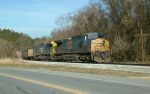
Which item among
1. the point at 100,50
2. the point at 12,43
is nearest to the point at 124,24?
the point at 100,50

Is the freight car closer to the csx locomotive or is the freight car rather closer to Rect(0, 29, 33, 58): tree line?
the csx locomotive

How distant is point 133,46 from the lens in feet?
167

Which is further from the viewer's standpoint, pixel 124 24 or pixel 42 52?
pixel 42 52

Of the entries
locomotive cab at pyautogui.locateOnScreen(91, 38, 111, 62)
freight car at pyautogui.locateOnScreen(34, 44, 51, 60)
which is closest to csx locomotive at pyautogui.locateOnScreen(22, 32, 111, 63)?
locomotive cab at pyautogui.locateOnScreen(91, 38, 111, 62)

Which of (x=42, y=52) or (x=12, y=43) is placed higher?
(x=12, y=43)

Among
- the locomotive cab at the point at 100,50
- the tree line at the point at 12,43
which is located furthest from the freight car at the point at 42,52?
the tree line at the point at 12,43

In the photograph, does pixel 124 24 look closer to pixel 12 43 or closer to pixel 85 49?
pixel 85 49

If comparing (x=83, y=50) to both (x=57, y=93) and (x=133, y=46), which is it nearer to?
(x=133, y=46)

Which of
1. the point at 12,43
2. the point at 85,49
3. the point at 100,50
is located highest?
the point at 12,43

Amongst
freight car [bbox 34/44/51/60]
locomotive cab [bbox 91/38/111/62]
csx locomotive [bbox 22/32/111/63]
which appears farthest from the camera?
freight car [bbox 34/44/51/60]

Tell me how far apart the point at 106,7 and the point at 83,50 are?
15986mm

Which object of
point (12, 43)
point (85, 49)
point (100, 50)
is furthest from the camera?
point (12, 43)

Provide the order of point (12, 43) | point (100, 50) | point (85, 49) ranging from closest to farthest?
point (100, 50)
point (85, 49)
point (12, 43)

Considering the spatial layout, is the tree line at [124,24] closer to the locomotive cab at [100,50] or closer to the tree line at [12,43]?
the locomotive cab at [100,50]
